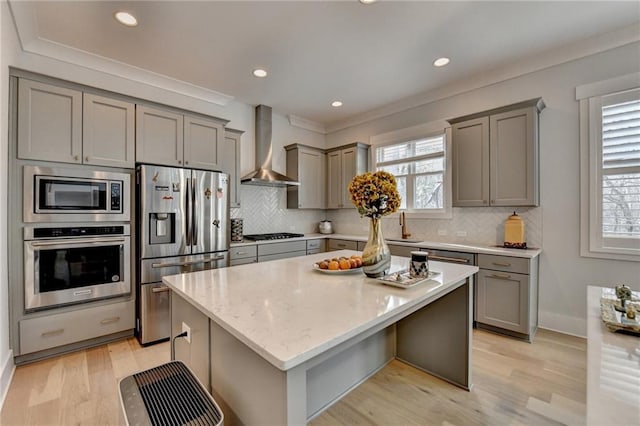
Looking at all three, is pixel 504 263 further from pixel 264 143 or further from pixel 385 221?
pixel 264 143

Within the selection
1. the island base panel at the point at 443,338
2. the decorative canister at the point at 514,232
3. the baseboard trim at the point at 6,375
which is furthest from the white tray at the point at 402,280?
the baseboard trim at the point at 6,375

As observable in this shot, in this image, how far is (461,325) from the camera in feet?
6.48

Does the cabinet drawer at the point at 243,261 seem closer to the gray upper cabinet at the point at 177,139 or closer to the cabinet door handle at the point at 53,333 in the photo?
the gray upper cabinet at the point at 177,139

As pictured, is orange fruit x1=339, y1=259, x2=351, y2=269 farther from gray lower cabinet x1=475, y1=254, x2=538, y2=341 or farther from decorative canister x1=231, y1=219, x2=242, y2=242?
decorative canister x1=231, y1=219, x2=242, y2=242

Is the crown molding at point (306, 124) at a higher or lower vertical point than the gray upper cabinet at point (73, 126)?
higher

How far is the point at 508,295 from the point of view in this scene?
278cm

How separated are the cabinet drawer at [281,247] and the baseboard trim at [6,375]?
2.26 metres

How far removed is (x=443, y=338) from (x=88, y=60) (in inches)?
164

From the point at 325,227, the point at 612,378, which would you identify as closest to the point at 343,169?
the point at 325,227

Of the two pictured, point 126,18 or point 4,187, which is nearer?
point 4,187

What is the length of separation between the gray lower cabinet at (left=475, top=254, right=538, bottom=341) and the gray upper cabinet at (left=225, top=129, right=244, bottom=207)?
3064 mm

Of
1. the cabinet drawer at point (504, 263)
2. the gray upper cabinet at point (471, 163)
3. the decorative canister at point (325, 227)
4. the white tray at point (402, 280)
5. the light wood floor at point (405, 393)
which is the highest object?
the gray upper cabinet at point (471, 163)

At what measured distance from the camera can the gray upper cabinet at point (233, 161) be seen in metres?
3.73

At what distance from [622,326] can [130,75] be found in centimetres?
430
